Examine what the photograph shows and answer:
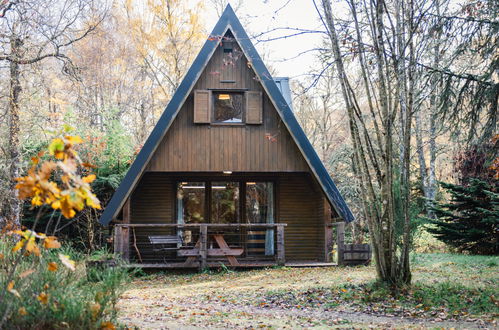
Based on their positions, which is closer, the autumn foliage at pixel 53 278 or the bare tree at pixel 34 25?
the autumn foliage at pixel 53 278

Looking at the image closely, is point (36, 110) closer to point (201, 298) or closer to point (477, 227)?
point (201, 298)

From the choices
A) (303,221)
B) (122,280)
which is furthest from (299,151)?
(122,280)

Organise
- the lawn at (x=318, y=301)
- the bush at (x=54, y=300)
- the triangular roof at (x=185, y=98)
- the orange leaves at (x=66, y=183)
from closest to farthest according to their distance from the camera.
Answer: the orange leaves at (x=66, y=183)
the bush at (x=54, y=300)
the lawn at (x=318, y=301)
the triangular roof at (x=185, y=98)

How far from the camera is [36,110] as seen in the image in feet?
48.2

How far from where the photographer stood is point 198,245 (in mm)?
13555

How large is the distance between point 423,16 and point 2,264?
662cm

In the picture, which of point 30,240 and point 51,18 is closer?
point 30,240

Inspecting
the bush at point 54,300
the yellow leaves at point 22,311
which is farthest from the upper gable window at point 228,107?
the yellow leaves at point 22,311

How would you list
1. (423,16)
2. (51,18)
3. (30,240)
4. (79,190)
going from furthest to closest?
(51,18)
(423,16)
(30,240)
(79,190)

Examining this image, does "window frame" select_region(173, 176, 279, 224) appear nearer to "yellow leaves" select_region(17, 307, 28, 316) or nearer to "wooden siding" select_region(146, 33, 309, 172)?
"wooden siding" select_region(146, 33, 309, 172)

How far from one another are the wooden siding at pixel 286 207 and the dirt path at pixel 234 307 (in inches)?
104

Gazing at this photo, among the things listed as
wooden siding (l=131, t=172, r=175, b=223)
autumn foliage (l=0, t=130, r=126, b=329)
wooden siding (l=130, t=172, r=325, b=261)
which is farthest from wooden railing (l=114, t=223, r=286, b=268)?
autumn foliage (l=0, t=130, r=126, b=329)

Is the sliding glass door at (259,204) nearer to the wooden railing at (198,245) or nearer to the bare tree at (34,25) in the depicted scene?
the wooden railing at (198,245)

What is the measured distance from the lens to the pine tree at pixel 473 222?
14.6 m
